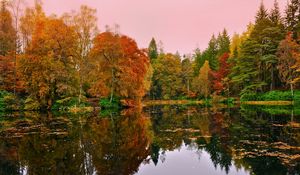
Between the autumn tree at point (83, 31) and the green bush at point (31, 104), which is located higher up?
the autumn tree at point (83, 31)

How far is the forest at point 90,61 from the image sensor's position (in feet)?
113

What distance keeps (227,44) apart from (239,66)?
2461 centimetres

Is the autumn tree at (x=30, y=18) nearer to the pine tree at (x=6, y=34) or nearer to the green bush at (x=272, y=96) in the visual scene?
the pine tree at (x=6, y=34)

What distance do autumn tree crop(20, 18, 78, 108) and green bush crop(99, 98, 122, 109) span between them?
5.52 meters

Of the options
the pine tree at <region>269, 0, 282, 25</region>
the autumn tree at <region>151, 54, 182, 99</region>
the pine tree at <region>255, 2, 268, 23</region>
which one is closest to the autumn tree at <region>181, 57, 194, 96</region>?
the autumn tree at <region>151, 54, 182, 99</region>

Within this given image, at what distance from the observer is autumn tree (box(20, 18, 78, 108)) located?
33656mm

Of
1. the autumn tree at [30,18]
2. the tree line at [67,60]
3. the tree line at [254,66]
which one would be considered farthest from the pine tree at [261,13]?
the autumn tree at [30,18]

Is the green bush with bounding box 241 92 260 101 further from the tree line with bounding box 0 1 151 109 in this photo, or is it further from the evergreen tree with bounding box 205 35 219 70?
the evergreen tree with bounding box 205 35 219 70

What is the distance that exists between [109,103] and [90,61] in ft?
22.0

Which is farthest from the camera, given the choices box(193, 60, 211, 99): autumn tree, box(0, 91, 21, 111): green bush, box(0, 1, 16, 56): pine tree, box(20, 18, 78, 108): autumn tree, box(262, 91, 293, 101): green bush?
box(193, 60, 211, 99): autumn tree

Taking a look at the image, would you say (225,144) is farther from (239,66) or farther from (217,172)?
(239,66)

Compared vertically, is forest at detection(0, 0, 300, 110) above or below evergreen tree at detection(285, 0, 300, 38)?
below

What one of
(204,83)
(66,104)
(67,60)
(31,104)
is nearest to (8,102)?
(31,104)

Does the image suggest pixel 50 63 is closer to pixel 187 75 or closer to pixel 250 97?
pixel 250 97
